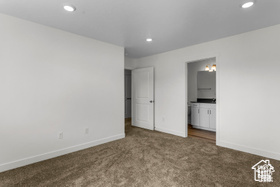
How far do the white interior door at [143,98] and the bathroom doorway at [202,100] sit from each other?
1403 millimetres

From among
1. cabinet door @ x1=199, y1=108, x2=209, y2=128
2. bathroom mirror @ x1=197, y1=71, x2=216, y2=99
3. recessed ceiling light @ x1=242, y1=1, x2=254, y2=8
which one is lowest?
cabinet door @ x1=199, y1=108, x2=209, y2=128

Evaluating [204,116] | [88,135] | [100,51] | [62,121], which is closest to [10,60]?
[62,121]

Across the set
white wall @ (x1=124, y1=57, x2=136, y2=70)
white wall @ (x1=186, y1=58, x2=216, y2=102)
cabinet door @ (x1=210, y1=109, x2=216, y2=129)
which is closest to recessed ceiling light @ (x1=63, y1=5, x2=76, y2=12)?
white wall @ (x1=124, y1=57, x2=136, y2=70)

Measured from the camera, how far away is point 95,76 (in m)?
3.40

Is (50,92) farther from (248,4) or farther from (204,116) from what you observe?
(204,116)

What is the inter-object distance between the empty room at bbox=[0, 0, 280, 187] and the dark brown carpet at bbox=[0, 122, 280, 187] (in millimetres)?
18

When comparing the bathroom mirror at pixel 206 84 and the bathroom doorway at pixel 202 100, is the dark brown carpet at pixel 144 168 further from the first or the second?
the bathroom mirror at pixel 206 84

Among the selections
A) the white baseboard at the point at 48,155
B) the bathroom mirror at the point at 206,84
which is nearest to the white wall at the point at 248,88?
the bathroom mirror at the point at 206,84

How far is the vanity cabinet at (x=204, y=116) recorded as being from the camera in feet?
14.6

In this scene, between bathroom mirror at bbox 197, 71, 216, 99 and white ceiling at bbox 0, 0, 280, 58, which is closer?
white ceiling at bbox 0, 0, 280, 58

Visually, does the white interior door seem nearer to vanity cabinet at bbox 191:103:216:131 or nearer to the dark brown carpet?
vanity cabinet at bbox 191:103:216:131

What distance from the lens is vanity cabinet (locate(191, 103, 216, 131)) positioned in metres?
4.46

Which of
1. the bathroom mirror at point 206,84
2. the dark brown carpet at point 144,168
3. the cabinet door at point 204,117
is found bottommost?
the dark brown carpet at point 144,168

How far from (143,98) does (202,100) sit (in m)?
2.29
